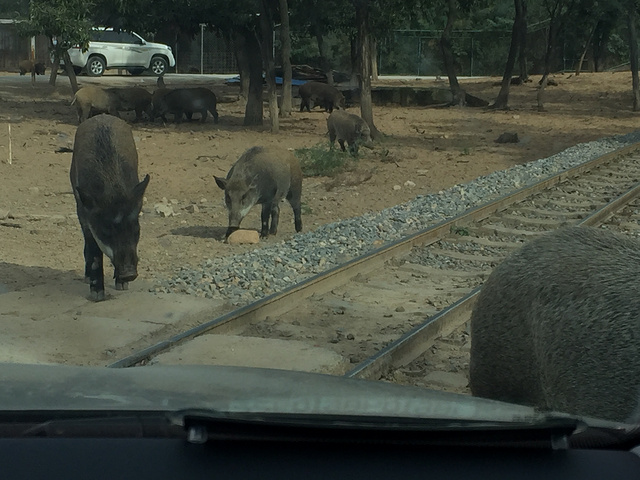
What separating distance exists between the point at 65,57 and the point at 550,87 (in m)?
19.2

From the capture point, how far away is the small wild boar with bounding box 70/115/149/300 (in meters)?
8.29

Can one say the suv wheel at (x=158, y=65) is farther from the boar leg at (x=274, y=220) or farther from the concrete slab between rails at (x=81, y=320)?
the concrete slab between rails at (x=81, y=320)

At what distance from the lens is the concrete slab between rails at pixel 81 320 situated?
652 centimetres

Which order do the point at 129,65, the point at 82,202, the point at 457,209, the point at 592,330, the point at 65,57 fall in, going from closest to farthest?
the point at 592,330
the point at 82,202
the point at 457,209
the point at 65,57
the point at 129,65

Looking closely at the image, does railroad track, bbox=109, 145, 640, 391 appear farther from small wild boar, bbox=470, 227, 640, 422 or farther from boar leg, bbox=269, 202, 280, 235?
boar leg, bbox=269, 202, 280, 235

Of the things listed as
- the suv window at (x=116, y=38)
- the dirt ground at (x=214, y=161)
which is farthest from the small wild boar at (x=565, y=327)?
the suv window at (x=116, y=38)

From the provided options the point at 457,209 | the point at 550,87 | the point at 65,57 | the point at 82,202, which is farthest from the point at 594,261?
the point at 550,87

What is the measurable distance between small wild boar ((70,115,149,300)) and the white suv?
32.8 meters

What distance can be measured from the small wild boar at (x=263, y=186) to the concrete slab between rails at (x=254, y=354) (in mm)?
4605

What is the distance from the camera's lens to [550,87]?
37.9 meters

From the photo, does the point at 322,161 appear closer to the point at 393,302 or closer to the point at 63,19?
the point at 393,302

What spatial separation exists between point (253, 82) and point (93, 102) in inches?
162

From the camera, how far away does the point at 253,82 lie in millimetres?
25141

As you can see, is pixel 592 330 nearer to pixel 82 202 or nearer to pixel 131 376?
pixel 131 376
